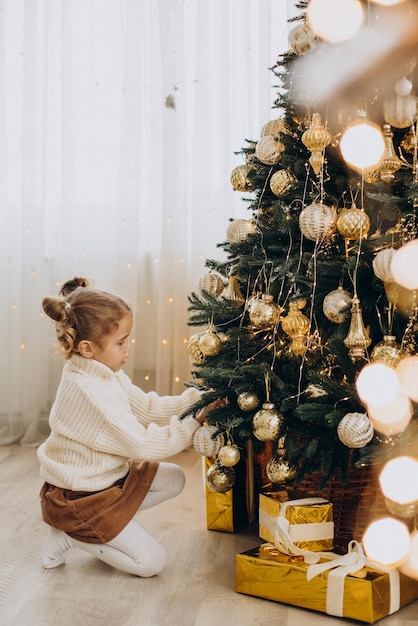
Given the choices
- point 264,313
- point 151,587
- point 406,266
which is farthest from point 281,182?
point 151,587

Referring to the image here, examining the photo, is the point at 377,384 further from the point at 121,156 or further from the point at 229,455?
the point at 121,156

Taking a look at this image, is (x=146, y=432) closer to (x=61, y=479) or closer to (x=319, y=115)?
(x=61, y=479)

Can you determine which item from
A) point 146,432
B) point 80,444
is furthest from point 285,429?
point 80,444

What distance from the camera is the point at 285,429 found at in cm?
169

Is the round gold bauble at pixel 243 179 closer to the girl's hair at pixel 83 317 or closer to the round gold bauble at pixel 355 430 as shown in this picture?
the girl's hair at pixel 83 317

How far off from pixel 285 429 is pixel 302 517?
0.20 meters

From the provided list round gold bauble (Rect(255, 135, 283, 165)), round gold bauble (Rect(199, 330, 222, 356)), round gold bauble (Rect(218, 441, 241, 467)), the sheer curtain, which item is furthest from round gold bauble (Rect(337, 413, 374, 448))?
the sheer curtain

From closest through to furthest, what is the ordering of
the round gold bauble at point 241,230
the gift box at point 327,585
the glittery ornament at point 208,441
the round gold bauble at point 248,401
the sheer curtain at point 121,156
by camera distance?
the gift box at point 327,585 < the round gold bauble at point 248,401 < the glittery ornament at point 208,441 < the round gold bauble at point 241,230 < the sheer curtain at point 121,156

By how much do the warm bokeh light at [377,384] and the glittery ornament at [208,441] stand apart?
408 millimetres

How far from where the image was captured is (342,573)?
1504 mm

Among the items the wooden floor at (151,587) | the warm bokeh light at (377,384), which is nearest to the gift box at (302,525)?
the wooden floor at (151,587)

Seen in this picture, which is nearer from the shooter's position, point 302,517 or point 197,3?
point 302,517

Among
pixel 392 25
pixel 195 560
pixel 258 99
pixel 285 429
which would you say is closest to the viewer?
pixel 392 25

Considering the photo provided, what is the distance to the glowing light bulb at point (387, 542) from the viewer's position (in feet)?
5.16
